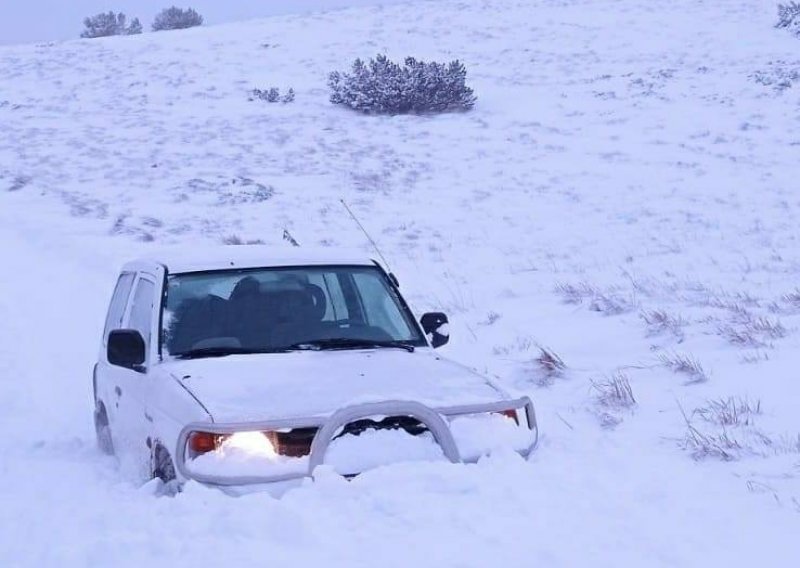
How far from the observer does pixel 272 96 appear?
1270 inches

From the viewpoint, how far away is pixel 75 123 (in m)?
30.2

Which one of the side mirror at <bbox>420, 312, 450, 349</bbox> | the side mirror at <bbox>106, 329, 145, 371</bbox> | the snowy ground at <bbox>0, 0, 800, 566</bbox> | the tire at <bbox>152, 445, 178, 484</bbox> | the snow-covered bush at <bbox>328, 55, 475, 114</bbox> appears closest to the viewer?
the snowy ground at <bbox>0, 0, 800, 566</bbox>

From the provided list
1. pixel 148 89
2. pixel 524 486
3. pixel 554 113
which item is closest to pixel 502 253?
pixel 524 486

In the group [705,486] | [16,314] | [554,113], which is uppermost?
[705,486]

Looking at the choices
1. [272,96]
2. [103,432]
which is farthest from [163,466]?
[272,96]

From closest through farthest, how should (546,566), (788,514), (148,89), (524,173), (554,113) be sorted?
1. (546,566)
2. (788,514)
3. (524,173)
4. (554,113)
5. (148,89)

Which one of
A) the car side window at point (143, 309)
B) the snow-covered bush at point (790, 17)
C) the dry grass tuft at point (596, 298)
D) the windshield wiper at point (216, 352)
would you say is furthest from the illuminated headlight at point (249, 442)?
the snow-covered bush at point (790, 17)

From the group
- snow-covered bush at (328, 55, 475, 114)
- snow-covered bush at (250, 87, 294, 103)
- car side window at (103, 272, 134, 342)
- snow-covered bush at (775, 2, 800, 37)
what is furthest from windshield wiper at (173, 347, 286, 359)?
snow-covered bush at (775, 2, 800, 37)

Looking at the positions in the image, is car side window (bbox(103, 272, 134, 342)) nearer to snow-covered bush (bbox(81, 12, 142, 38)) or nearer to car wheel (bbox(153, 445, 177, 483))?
car wheel (bbox(153, 445, 177, 483))

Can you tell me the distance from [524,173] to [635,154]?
3.08 meters

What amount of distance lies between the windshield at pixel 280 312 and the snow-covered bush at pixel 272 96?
26463 millimetres

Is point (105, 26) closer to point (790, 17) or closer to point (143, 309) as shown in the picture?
point (790, 17)

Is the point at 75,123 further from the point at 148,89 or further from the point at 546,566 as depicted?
the point at 546,566

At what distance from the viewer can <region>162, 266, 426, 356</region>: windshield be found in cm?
565
